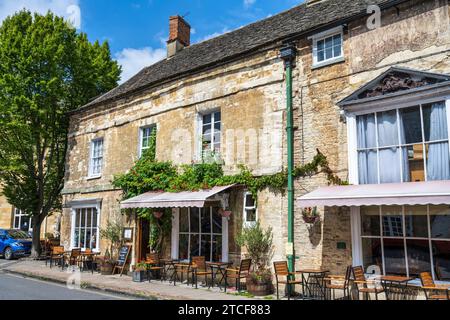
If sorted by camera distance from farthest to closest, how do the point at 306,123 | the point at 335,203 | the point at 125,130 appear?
the point at 125,130 < the point at 306,123 < the point at 335,203

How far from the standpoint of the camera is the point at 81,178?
56.9ft

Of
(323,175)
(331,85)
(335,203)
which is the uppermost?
(331,85)

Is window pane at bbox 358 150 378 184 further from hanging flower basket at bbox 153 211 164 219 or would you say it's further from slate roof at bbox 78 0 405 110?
hanging flower basket at bbox 153 211 164 219

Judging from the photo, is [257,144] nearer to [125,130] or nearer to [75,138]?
[125,130]

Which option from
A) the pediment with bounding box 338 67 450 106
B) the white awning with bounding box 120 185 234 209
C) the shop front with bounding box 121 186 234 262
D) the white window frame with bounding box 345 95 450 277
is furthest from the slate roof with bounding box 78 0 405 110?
the shop front with bounding box 121 186 234 262

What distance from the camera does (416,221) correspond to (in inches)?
331

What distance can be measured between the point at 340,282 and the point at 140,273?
6.21 metres

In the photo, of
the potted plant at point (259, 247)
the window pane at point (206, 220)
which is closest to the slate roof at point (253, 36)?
the window pane at point (206, 220)

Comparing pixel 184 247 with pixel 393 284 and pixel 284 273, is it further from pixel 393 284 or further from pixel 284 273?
pixel 393 284

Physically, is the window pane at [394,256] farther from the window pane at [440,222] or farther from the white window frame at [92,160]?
the white window frame at [92,160]

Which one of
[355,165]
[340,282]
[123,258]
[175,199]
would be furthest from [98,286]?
[355,165]

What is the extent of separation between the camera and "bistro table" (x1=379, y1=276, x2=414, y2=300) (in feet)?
25.5
